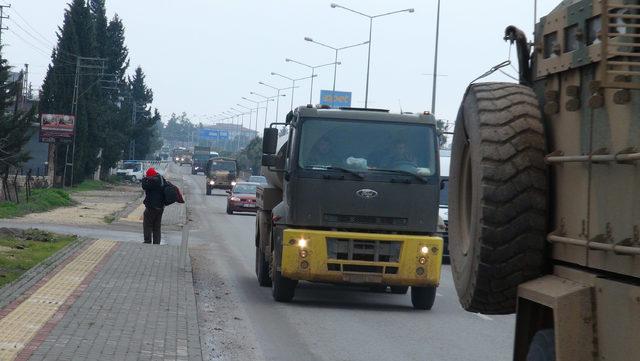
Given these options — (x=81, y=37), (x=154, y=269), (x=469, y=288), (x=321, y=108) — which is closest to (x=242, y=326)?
(x=321, y=108)

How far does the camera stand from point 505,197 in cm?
534

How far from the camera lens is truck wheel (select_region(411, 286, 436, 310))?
15.1 metres

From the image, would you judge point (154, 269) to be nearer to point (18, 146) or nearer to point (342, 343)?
point (342, 343)

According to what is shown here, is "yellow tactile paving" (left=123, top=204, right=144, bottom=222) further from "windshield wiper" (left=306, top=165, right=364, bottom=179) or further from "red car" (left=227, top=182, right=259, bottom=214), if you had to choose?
"windshield wiper" (left=306, top=165, right=364, bottom=179)

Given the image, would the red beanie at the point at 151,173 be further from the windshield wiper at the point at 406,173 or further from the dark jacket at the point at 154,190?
the windshield wiper at the point at 406,173

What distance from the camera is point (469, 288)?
5.85 metres

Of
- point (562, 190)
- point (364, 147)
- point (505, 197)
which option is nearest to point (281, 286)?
point (364, 147)

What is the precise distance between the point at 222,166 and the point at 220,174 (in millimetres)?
575

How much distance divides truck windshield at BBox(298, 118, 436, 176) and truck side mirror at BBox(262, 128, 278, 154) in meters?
0.39

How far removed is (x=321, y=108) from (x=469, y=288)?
31.1ft

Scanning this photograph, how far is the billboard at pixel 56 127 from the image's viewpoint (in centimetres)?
6966

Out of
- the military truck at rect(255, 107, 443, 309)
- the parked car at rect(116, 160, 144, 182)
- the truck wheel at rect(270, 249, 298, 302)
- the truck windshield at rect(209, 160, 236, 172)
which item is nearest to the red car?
the truck windshield at rect(209, 160, 236, 172)

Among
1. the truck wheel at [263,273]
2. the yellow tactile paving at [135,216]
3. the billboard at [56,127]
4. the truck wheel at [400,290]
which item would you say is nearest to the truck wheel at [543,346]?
the truck wheel at [400,290]

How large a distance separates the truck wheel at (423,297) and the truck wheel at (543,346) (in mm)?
9631
